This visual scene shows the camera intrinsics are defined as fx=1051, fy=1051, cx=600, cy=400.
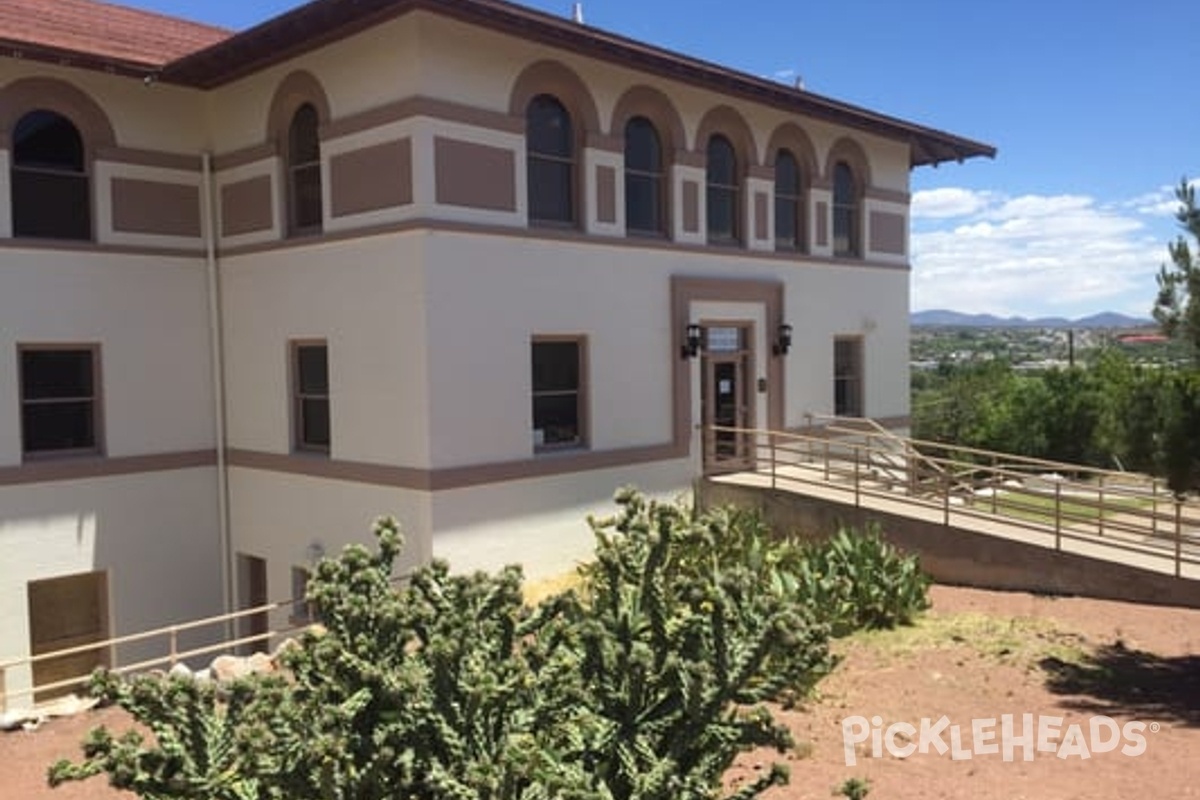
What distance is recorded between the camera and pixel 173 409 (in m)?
16.3

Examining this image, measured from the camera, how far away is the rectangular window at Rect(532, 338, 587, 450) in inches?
598

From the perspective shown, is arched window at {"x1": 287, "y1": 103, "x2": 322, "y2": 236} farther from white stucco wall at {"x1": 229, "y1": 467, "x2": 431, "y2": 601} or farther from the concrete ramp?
the concrete ramp

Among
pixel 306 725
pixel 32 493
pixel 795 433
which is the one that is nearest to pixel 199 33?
pixel 32 493

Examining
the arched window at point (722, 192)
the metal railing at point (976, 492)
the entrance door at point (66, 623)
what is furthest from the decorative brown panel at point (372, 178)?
the metal railing at point (976, 492)

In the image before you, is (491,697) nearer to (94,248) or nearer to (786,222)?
(94,248)

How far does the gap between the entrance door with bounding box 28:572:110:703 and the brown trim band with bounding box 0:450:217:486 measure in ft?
4.82

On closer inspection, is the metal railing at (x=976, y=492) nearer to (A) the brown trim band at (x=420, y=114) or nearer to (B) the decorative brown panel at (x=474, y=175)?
(B) the decorative brown panel at (x=474, y=175)

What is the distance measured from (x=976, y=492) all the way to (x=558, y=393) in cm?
784

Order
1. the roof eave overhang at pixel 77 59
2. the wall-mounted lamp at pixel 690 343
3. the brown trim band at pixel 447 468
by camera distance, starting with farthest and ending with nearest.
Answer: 1. the wall-mounted lamp at pixel 690 343
2. the roof eave overhang at pixel 77 59
3. the brown trim band at pixel 447 468

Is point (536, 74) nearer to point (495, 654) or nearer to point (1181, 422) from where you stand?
point (1181, 422)

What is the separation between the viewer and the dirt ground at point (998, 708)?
729cm

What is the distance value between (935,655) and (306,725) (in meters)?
7.69

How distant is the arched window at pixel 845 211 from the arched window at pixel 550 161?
7.09 meters

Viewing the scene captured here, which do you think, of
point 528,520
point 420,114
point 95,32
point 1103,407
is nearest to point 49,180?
point 95,32
